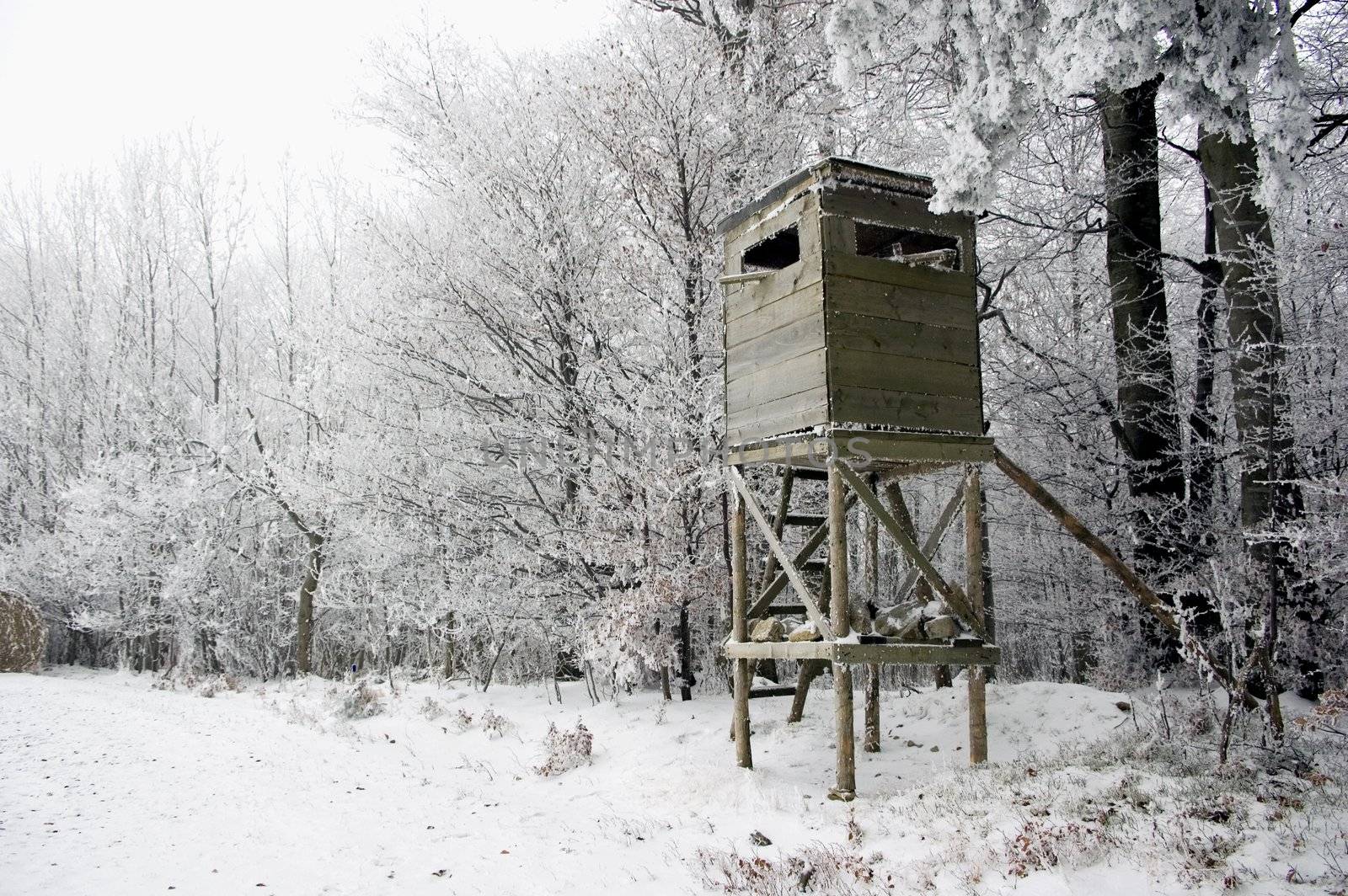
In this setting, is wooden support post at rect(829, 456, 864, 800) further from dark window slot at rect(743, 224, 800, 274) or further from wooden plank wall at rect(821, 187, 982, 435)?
dark window slot at rect(743, 224, 800, 274)

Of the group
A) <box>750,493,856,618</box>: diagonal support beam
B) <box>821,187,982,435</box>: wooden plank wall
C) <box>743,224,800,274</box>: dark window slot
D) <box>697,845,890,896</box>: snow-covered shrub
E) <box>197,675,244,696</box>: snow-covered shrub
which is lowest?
<box>197,675,244,696</box>: snow-covered shrub

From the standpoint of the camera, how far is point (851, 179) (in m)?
6.57

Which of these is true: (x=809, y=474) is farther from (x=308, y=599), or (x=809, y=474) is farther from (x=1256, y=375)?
(x=308, y=599)

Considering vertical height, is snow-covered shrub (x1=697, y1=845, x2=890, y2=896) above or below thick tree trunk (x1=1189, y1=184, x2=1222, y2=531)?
below

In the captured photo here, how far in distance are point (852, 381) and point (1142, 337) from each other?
15.3ft

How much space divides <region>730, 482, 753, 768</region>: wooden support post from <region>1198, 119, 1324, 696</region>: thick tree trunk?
3.90 meters

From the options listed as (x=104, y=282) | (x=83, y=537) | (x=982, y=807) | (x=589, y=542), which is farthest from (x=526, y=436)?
(x=104, y=282)

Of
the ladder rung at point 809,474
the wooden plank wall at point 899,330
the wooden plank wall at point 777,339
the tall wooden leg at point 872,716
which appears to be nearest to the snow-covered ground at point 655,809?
the tall wooden leg at point 872,716

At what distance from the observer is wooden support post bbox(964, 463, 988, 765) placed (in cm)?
657

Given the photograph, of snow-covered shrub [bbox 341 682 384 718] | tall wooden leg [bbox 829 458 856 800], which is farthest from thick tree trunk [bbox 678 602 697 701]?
snow-covered shrub [bbox 341 682 384 718]

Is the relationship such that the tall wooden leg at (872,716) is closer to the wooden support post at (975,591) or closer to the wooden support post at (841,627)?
the wooden support post at (975,591)

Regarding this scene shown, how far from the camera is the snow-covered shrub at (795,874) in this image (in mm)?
4375

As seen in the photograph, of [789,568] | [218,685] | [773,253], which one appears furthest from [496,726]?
[218,685]

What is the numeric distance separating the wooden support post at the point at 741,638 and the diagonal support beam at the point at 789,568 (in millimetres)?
211
